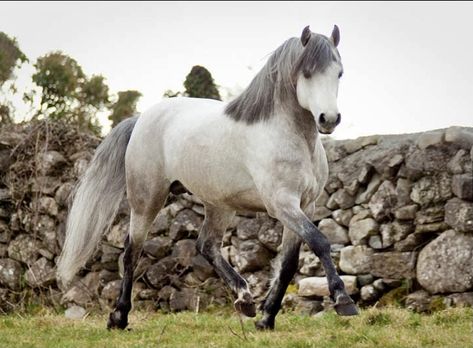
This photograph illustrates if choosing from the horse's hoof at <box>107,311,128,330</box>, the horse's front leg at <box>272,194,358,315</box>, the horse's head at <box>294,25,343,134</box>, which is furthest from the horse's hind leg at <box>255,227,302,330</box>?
the horse's hoof at <box>107,311,128,330</box>

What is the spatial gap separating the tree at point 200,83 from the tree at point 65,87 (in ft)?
9.41

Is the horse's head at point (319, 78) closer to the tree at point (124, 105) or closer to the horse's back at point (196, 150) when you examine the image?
the horse's back at point (196, 150)

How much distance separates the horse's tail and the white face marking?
206cm

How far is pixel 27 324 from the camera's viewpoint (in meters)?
5.82

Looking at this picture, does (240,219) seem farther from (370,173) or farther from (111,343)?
(111,343)

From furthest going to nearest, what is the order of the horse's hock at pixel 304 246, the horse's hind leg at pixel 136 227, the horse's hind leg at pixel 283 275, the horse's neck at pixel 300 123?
the horse's hock at pixel 304 246, the horse's hind leg at pixel 136 227, the horse's hind leg at pixel 283 275, the horse's neck at pixel 300 123

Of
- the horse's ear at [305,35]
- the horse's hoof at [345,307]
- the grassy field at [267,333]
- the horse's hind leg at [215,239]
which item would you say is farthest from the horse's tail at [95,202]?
the horse's hoof at [345,307]

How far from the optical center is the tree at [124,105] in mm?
13180

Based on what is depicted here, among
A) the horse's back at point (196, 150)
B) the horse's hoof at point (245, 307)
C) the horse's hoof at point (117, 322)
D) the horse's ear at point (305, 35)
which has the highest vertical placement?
the horse's ear at point (305, 35)

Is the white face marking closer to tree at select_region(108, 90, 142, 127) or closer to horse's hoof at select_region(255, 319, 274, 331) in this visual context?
horse's hoof at select_region(255, 319, 274, 331)

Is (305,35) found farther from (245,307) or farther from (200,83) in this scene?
(200,83)

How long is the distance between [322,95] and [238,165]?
33.7 inches

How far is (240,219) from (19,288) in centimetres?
289

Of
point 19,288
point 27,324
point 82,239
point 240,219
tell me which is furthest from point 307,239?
point 19,288
